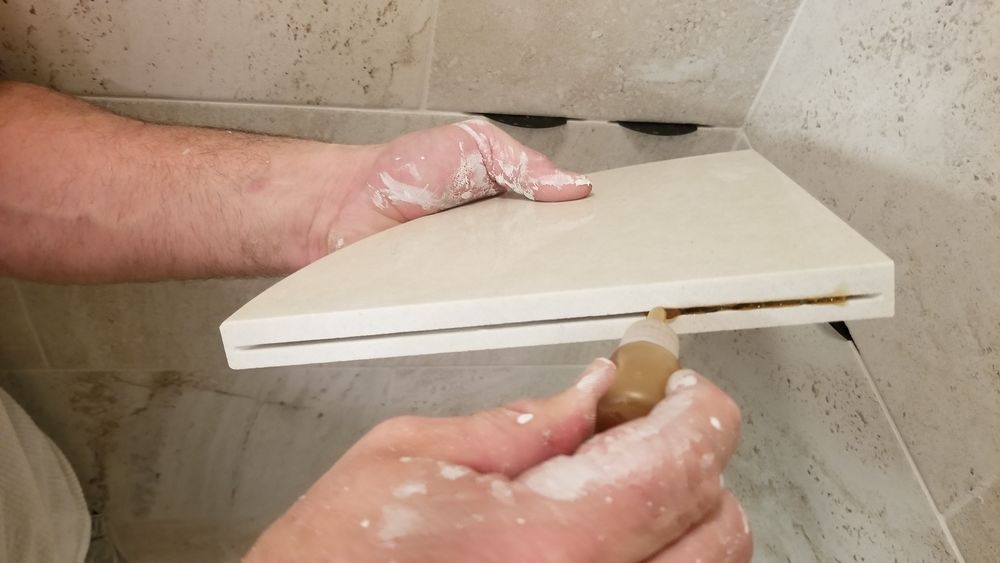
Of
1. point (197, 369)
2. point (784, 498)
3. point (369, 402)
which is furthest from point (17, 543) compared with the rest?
point (784, 498)

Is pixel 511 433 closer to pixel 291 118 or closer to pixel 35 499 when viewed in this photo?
pixel 291 118

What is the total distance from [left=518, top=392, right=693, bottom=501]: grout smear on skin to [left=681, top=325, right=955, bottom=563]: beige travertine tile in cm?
42

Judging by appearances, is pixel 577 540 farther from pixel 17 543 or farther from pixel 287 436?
pixel 287 436

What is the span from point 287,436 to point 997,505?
89cm

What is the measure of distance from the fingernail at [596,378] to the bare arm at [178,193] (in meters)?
0.28

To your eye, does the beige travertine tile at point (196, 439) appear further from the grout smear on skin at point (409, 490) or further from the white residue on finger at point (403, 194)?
the grout smear on skin at point (409, 490)

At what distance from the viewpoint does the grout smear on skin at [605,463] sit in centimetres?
34

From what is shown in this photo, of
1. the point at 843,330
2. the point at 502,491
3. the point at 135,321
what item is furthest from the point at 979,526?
the point at 135,321

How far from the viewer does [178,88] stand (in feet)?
2.36

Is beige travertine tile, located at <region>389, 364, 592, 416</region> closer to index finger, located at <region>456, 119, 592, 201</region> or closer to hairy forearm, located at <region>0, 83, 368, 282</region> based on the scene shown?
hairy forearm, located at <region>0, 83, 368, 282</region>

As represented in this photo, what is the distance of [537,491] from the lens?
1.13ft

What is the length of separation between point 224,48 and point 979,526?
84cm

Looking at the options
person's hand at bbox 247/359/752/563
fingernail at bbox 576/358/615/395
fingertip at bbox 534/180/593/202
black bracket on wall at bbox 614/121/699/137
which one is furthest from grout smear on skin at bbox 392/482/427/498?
black bracket on wall at bbox 614/121/699/137

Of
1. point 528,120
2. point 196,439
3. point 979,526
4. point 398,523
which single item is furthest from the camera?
point 196,439
